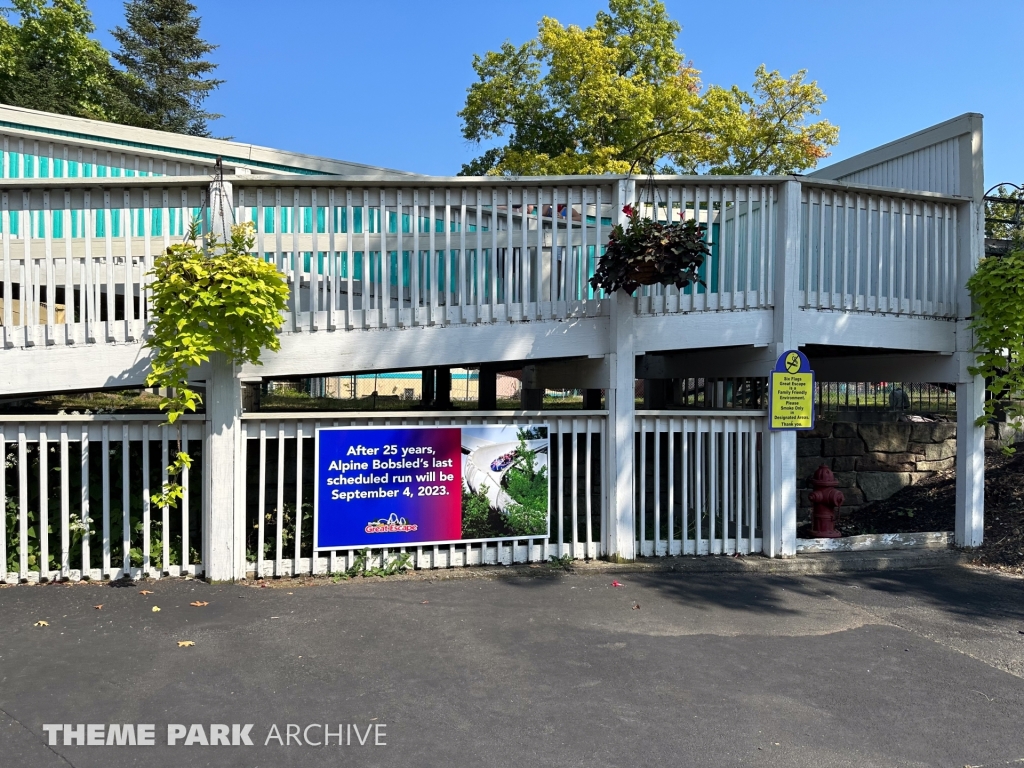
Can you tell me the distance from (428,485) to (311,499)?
3.30ft

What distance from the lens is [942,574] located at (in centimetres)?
677

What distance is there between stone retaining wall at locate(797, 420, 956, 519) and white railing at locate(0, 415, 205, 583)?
6516 millimetres

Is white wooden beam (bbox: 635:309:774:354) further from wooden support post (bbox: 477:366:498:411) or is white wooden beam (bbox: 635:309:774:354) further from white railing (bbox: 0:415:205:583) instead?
white railing (bbox: 0:415:205:583)

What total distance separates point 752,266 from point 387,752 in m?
5.45

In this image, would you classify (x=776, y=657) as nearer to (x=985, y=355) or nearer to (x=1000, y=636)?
(x=1000, y=636)

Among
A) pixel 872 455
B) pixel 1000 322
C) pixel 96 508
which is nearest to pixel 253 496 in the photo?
pixel 96 508

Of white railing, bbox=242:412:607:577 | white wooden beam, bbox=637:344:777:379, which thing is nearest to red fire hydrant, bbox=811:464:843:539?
white wooden beam, bbox=637:344:777:379

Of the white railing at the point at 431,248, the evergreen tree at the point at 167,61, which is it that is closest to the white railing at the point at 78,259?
the white railing at the point at 431,248

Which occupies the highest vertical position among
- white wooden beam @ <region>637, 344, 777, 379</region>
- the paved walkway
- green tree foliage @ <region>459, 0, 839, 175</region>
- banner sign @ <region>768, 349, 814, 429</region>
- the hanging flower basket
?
green tree foliage @ <region>459, 0, 839, 175</region>

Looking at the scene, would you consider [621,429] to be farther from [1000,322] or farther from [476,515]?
[1000,322]

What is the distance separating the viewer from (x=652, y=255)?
6.03 m

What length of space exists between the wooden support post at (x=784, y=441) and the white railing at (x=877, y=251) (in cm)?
20

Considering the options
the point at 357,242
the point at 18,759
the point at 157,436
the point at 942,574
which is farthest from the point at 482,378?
the point at 18,759

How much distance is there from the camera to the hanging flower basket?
607 cm
